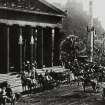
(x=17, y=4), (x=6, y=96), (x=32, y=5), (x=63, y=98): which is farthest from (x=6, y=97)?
(x=32, y=5)

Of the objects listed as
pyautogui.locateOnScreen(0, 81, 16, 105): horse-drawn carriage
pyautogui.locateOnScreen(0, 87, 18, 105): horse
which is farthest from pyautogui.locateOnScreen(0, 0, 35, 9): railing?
pyautogui.locateOnScreen(0, 87, 18, 105): horse

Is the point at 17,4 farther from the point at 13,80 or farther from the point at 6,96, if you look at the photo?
the point at 6,96

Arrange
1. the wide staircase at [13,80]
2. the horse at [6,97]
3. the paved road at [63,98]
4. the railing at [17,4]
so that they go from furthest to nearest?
the railing at [17,4]
the wide staircase at [13,80]
the paved road at [63,98]
the horse at [6,97]

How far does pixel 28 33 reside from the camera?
33.4m

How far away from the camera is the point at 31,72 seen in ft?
Answer: 92.5

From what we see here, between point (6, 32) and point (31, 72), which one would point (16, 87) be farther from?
point (6, 32)

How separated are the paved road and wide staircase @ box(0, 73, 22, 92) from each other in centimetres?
204

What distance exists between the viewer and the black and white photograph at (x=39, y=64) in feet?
78.8

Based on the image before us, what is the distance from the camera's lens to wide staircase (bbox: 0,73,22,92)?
86.4 feet

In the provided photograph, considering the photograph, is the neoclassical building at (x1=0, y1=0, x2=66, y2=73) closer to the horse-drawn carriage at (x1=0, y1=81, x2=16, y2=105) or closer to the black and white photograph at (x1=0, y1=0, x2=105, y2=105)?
the black and white photograph at (x1=0, y1=0, x2=105, y2=105)

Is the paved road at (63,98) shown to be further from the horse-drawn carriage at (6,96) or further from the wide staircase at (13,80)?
the horse-drawn carriage at (6,96)

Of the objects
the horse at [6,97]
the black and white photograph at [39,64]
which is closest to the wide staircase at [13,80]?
the black and white photograph at [39,64]

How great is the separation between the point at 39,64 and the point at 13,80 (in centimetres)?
747

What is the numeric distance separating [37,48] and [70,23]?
144 feet
